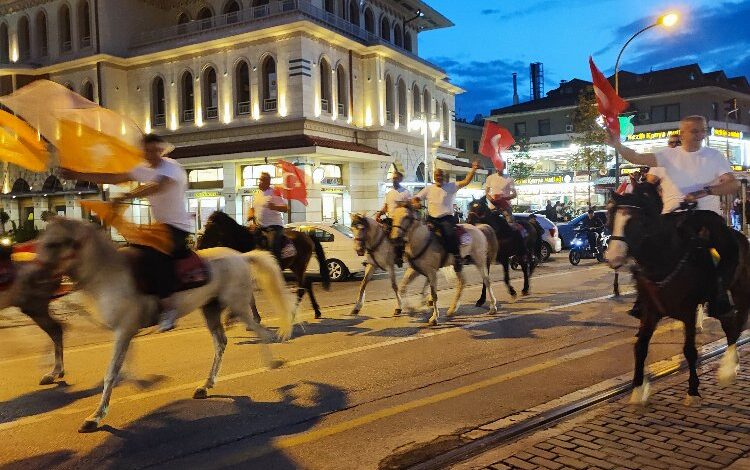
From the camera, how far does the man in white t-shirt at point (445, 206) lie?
1159 cm

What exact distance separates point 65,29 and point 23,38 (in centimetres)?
372

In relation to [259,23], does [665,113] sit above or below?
below

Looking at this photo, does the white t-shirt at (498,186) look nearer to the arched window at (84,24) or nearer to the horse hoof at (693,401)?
the horse hoof at (693,401)

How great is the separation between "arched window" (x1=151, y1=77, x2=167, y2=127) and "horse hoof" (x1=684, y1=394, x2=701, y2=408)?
3559 cm

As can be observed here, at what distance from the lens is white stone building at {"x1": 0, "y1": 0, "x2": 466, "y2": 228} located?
33.0m

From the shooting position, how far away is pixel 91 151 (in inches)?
236

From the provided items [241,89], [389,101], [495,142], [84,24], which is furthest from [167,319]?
[84,24]

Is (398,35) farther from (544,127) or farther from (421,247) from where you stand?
(421,247)

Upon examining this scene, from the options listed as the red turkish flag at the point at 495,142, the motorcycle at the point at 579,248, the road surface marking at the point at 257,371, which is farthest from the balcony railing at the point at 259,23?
the road surface marking at the point at 257,371

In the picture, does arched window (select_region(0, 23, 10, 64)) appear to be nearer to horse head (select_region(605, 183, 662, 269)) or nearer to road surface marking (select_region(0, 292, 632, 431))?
road surface marking (select_region(0, 292, 632, 431))

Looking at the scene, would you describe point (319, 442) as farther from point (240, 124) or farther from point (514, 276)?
point (240, 124)

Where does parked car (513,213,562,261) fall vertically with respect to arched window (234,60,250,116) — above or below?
below

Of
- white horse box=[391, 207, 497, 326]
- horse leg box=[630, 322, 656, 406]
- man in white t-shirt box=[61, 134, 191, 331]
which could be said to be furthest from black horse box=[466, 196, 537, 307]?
man in white t-shirt box=[61, 134, 191, 331]

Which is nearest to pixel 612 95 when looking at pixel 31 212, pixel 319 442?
pixel 319 442
